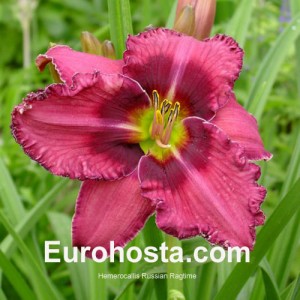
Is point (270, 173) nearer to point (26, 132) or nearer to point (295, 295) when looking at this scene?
point (295, 295)

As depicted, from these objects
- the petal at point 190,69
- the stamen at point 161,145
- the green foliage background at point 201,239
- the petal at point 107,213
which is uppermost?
the petal at point 190,69

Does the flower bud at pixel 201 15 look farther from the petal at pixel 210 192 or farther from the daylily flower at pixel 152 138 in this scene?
the petal at pixel 210 192

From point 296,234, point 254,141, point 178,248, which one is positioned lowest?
point 296,234

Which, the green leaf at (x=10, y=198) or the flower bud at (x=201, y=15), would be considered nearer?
the flower bud at (x=201, y=15)

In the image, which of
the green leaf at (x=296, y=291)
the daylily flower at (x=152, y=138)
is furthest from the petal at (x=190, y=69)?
the green leaf at (x=296, y=291)

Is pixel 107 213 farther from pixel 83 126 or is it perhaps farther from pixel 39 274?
pixel 39 274

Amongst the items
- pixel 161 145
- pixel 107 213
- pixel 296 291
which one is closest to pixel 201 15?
pixel 161 145

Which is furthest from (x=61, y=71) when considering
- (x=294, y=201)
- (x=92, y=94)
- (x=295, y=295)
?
(x=295, y=295)
